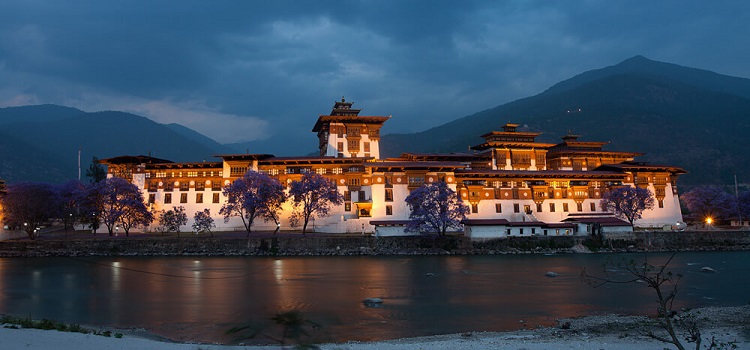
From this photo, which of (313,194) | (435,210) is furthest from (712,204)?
(313,194)

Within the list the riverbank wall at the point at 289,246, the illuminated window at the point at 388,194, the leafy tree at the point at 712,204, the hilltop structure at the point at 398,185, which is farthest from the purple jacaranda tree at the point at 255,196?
the leafy tree at the point at 712,204

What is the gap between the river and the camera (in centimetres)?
2214

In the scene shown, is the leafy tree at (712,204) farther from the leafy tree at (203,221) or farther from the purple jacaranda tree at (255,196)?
the leafy tree at (203,221)

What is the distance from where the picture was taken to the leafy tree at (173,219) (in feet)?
203

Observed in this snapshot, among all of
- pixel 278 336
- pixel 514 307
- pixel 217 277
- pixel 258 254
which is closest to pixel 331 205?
pixel 258 254

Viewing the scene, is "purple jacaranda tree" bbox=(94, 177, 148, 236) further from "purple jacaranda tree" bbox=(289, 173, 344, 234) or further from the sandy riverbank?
the sandy riverbank

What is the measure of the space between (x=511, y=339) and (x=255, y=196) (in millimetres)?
46198

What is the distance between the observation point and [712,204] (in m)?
75.4

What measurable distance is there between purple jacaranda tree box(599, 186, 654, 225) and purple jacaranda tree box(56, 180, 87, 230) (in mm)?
73786

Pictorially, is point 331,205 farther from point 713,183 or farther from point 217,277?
point 713,183

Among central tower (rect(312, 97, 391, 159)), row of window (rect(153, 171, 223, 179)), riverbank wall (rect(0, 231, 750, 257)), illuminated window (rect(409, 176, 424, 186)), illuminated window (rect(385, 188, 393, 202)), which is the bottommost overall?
riverbank wall (rect(0, 231, 750, 257))

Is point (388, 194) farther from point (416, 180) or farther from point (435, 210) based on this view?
point (435, 210)

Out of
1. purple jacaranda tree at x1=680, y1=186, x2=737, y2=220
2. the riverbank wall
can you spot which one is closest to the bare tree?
the riverbank wall

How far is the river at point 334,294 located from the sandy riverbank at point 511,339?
187 cm
